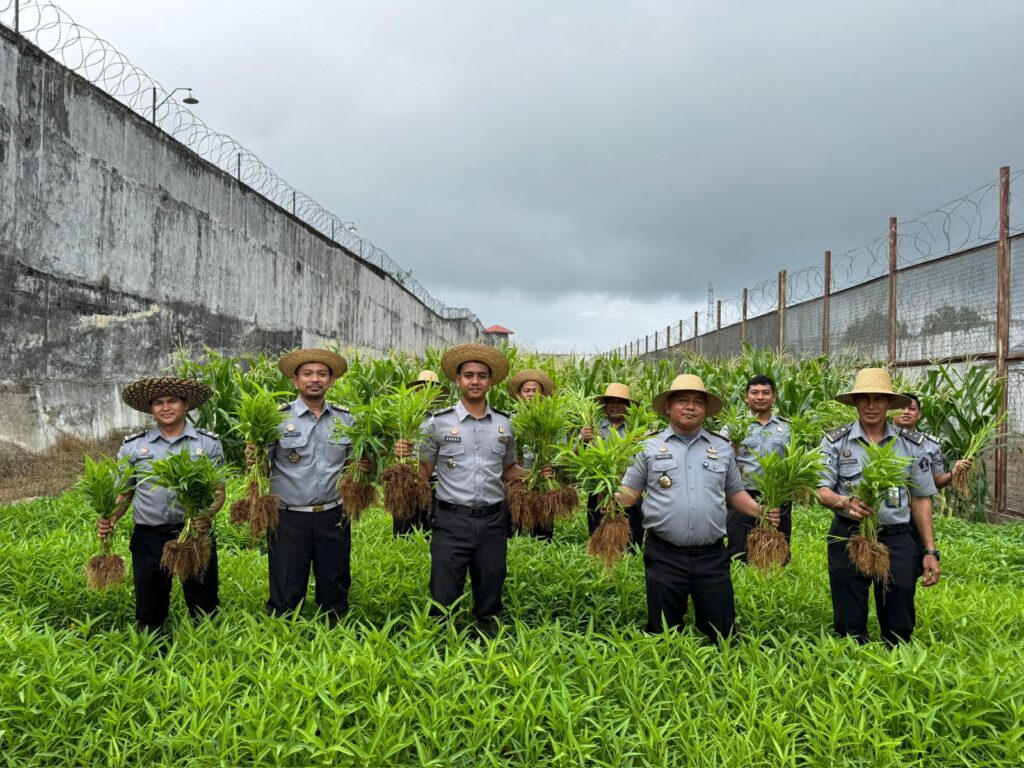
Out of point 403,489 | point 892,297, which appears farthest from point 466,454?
point 892,297

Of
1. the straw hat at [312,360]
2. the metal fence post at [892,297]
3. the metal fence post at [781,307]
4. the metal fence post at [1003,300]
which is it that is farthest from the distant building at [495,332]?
the straw hat at [312,360]

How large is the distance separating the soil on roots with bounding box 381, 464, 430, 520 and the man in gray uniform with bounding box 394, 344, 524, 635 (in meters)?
0.10

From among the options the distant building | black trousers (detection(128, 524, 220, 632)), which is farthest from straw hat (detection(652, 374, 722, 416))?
the distant building

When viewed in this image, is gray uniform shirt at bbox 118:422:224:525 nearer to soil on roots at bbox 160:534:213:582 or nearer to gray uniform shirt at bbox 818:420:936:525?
soil on roots at bbox 160:534:213:582

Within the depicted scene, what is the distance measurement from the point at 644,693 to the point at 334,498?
1955 mm

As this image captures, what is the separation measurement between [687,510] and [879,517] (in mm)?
1044

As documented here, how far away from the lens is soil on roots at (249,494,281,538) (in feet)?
12.1

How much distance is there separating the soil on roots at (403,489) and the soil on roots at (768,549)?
1.70m

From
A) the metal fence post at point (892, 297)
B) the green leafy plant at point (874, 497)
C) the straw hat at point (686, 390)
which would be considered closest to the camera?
the green leafy plant at point (874, 497)

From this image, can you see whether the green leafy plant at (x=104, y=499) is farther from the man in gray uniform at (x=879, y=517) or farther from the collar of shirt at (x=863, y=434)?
the collar of shirt at (x=863, y=434)

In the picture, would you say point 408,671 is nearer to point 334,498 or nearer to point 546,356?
point 334,498

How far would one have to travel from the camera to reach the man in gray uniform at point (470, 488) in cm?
377

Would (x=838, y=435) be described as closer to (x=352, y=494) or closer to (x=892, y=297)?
(x=352, y=494)

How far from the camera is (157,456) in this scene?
3861mm
